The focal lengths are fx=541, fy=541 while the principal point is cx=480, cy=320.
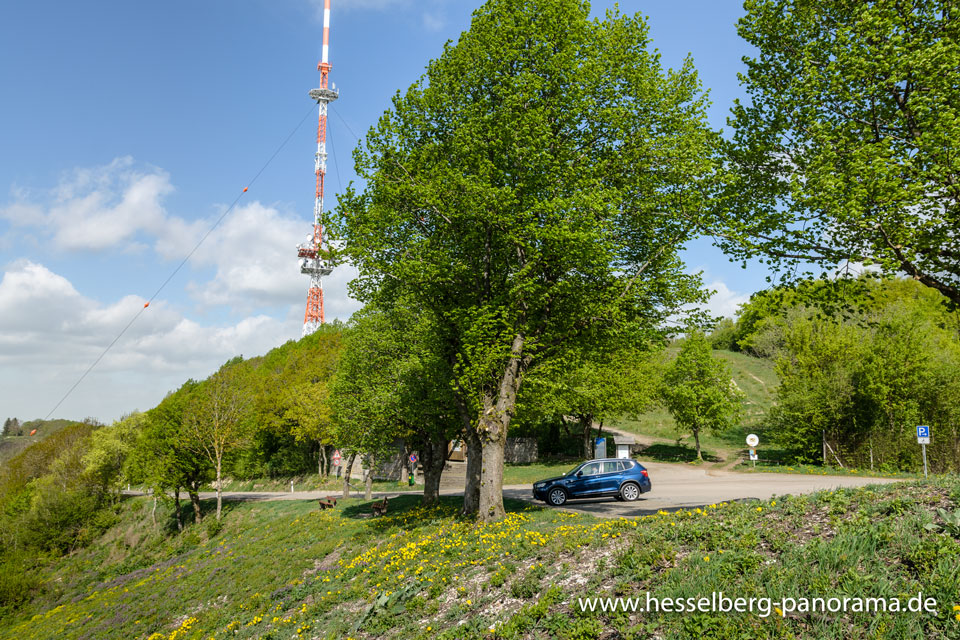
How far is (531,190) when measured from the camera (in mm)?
13539

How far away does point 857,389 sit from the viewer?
3306 cm

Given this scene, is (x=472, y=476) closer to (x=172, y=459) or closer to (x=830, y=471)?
(x=830, y=471)

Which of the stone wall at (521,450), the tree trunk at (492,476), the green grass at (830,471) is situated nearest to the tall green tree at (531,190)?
the tree trunk at (492,476)

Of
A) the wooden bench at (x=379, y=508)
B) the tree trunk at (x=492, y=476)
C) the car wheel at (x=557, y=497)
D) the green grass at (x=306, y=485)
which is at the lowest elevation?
the green grass at (x=306, y=485)

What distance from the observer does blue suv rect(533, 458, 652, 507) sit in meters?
21.4

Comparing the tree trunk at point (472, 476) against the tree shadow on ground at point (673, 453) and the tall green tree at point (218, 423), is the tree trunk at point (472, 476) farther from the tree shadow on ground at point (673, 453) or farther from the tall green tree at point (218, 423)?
the tree shadow on ground at point (673, 453)

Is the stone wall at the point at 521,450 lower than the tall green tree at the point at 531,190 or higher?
lower

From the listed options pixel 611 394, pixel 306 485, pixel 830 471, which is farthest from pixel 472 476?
pixel 306 485

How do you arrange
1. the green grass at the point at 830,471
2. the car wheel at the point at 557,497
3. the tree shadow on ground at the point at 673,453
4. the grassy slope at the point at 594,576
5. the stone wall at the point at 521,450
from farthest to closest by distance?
the stone wall at the point at 521,450 < the tree shadow on ground at the point at 673,453 < the green grass at the point at 830,471 < the car wheel at the point at 557,497 < the grassy slope at the point at 594,576

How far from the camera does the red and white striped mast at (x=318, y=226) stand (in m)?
71.0

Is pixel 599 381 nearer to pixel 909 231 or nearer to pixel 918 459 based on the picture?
pixel 918 459

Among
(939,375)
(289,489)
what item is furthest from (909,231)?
(289,489)

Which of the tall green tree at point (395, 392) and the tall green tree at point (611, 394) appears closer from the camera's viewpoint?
the tall green tree at point (395, 392)

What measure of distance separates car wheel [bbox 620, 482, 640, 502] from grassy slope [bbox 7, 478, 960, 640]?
6.74 meters
